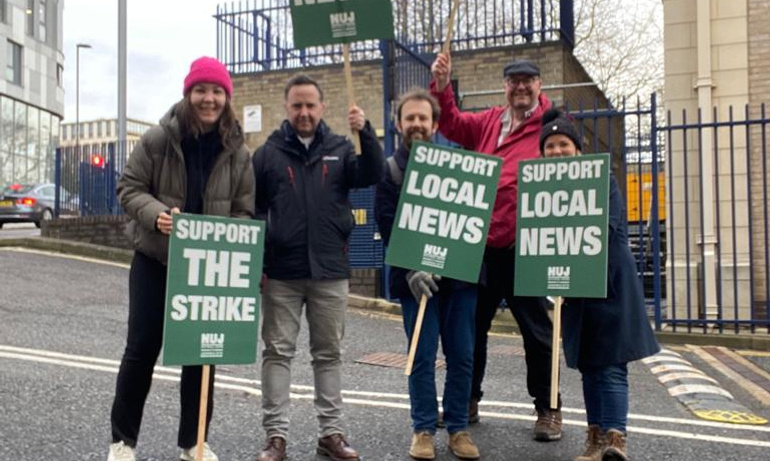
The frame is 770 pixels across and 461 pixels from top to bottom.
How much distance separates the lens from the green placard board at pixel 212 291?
12.3ft

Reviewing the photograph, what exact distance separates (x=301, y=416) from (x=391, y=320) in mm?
5002

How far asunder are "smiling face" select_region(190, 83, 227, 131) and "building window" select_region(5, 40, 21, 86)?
47.3 meters

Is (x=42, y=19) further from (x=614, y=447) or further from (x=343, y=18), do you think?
(x=614, y=447)

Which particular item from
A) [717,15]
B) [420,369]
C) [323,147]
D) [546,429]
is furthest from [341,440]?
[717,15]

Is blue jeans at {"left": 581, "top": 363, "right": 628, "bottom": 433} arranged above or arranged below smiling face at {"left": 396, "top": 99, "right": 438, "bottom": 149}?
below

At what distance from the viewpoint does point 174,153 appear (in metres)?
3.95

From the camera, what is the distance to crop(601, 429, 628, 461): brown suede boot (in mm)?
4000

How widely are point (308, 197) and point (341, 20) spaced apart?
982 millimetres

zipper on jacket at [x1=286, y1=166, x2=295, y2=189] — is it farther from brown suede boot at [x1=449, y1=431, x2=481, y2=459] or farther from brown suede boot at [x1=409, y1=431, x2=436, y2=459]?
brown suede boot at [x1=449, y1=431, x2=481, y2=459]

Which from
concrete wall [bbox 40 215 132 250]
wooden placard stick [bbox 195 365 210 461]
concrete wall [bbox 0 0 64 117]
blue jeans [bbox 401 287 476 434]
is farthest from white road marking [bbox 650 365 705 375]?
concrete wall [bbox 0 0 64 117]

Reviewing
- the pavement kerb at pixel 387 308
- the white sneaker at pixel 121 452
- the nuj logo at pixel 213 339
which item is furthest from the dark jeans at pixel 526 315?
the pavement kerb at pixel 387 308

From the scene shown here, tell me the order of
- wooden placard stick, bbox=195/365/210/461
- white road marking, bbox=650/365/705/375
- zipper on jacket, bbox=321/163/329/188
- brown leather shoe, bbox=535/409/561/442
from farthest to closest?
white road marking, bbox=650/365/705/375 < brown leather shoe, bbox=535/409/561/442 < zipper on jacket, bbox=321/163/329/188 < wooden placard stick, bbox=195/365/210/461

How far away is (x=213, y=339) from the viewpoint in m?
3.85

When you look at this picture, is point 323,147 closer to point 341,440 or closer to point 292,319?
point 292,319
